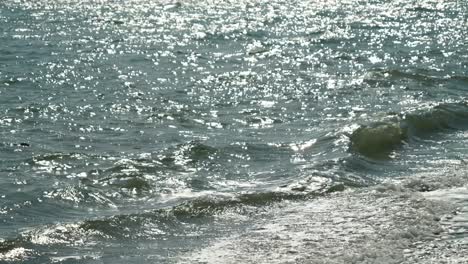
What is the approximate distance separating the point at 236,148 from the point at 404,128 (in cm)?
376

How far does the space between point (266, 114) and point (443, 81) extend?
6.41 meters

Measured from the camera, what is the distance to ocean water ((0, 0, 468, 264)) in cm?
1015

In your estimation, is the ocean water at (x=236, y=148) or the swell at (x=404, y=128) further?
the swell at (x=404, y=128)

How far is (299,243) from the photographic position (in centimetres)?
970

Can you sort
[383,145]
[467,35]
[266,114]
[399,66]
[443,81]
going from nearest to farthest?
[383,145] → [266,114] → [443,81] → [399,66] → [467,35]

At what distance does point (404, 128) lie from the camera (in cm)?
1669

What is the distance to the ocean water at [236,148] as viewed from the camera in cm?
1015

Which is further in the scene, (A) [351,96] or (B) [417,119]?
(A) [351,96]

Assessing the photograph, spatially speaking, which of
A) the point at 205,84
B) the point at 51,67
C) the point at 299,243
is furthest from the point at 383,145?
the point at 51,67

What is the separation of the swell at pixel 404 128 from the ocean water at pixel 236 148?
5 centimetres

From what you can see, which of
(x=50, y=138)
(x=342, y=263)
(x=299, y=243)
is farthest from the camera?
(x=50, y=138)

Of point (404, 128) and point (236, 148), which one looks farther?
point (404, 128)

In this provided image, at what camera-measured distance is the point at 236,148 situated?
1562cm

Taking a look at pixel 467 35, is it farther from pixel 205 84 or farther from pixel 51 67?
pixel 51 67
